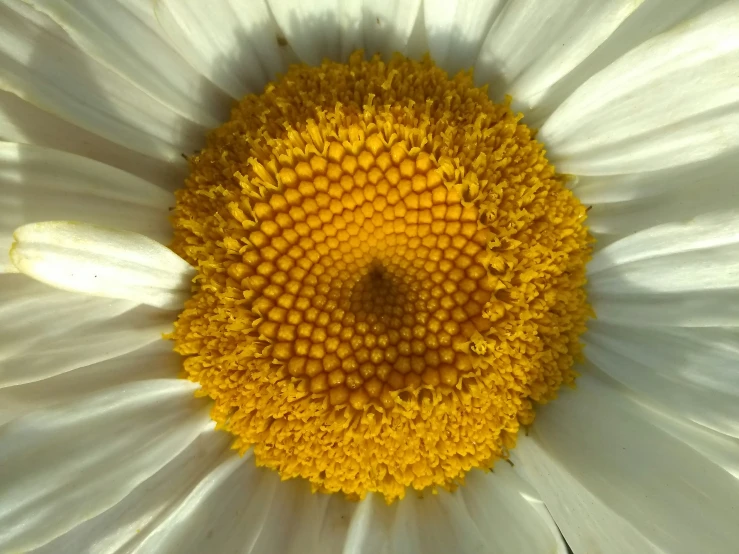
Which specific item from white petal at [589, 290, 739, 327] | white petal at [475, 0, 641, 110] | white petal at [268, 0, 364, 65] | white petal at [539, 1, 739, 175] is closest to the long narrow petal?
white petal at [268, 0, 364, 65]

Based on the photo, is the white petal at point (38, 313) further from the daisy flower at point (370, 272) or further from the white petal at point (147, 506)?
the white petal at point (147, 506)

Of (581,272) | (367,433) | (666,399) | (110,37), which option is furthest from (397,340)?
(110,37)

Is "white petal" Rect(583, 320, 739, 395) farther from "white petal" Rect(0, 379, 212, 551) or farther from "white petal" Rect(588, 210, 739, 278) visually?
"white petal" Rect(0, 379, 212, 551)

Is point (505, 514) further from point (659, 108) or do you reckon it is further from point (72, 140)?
point (72, 140)

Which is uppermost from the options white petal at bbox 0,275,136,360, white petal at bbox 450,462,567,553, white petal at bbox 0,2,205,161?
white petal at bbox 0,2,205,161

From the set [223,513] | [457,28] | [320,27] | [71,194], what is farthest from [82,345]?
[457,28]
